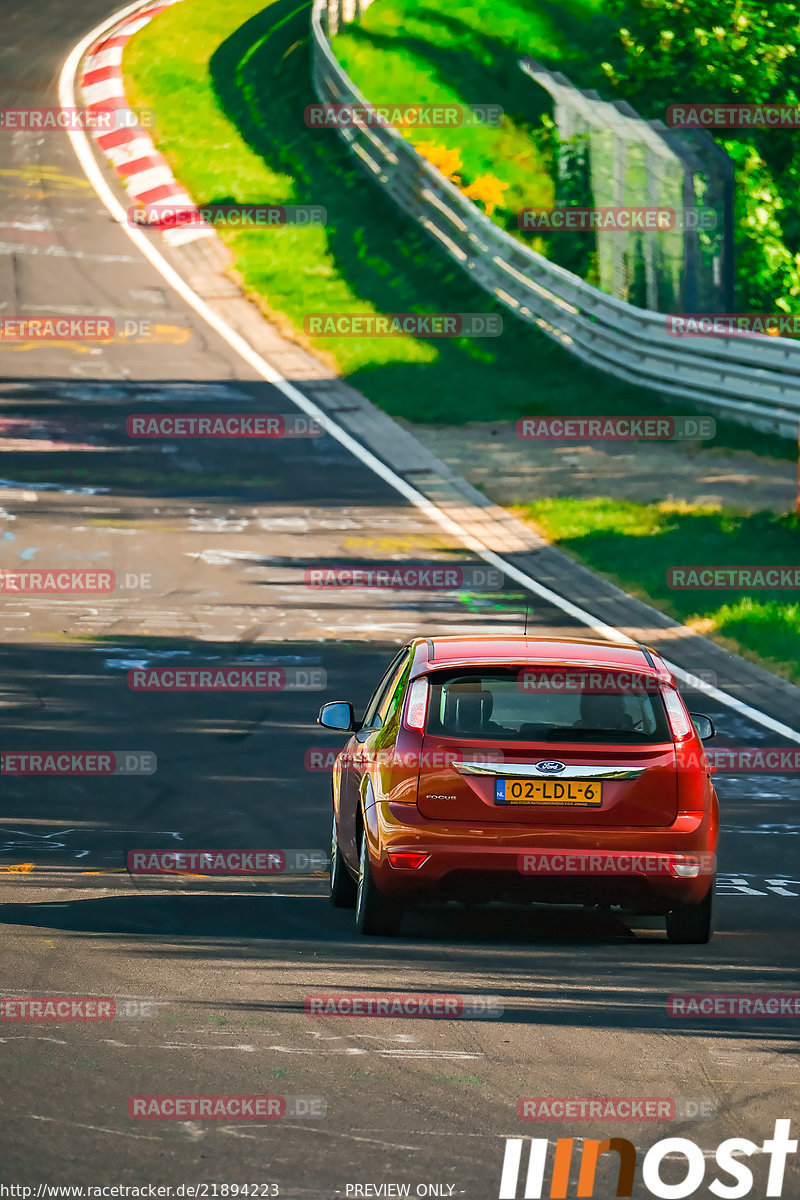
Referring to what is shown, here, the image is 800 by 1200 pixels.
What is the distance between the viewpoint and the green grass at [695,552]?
62.2ft

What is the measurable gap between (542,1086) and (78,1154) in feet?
5.18

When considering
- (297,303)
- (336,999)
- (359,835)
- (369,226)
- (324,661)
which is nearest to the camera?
(336,999)

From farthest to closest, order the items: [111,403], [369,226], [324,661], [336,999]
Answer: [369,226] < [111,403] < [324,661] < [336,999]

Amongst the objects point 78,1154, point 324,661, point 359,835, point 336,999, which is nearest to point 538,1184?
point 78,1154

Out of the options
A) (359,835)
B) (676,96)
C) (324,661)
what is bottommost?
(324,661)

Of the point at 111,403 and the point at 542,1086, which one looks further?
the point at 111,403

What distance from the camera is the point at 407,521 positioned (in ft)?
77.0

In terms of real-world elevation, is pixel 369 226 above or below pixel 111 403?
above

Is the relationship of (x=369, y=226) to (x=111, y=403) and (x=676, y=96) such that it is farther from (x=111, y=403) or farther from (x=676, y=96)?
(x=111, y=403)

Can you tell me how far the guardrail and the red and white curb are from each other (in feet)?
12.2

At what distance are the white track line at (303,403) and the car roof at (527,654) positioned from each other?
469 millimetres
